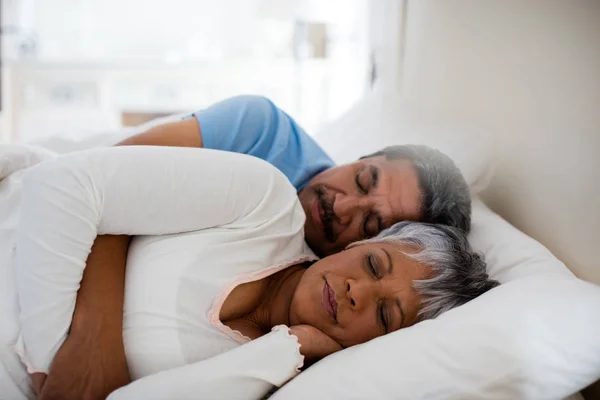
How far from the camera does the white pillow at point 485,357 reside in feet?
2.38

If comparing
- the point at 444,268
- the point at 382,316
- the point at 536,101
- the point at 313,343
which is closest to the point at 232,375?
the point at 313,343

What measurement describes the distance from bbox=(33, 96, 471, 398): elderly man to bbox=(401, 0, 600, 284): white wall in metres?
0.16

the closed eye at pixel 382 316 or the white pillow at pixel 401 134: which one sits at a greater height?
the white pillow at pixel 401 134

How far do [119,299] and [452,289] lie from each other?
53 centimetres

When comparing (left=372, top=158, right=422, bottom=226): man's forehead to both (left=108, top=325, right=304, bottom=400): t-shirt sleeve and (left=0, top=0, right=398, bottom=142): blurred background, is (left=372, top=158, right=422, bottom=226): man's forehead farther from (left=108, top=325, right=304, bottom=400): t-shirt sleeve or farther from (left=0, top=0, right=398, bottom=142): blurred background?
(left=0, top=0, right=398, bottom=142): blurred background

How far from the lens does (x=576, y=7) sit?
3.01ft

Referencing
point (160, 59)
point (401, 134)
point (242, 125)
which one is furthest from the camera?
point (160, 59)

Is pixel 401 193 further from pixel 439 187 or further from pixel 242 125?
pixel 242 125

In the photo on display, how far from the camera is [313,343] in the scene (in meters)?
0.88

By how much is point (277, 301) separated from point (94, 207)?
1.19ft

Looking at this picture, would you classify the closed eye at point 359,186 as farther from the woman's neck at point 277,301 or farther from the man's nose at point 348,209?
the woman's neck at point 277,301

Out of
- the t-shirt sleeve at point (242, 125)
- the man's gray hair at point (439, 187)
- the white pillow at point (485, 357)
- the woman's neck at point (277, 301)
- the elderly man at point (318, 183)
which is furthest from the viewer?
the t-shirt sleeve at point (242, 125)

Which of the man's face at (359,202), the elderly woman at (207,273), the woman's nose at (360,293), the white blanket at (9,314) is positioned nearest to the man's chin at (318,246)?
the man's face at (359,202)

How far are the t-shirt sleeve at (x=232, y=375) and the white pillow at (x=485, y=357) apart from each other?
40mm
